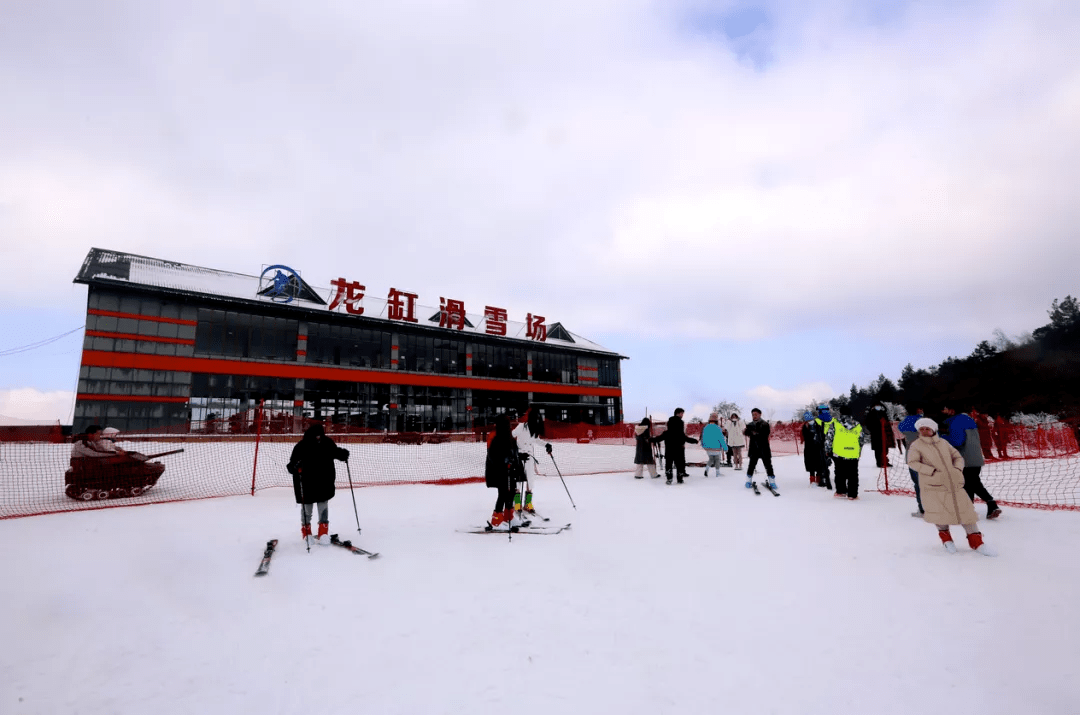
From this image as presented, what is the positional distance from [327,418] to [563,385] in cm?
2259

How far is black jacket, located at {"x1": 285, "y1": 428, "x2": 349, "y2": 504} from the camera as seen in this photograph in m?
6.82

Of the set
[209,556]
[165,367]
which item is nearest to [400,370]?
[165,367]

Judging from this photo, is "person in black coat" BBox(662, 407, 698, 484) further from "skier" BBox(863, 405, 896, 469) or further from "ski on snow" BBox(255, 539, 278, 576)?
"ski on snow" BBox(255, 539, 278, 576)

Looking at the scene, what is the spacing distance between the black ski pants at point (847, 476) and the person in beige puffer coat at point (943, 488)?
3.53m

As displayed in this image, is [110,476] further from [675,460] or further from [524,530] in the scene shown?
[675,460]

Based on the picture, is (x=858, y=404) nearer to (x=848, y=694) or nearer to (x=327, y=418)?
(x=327, y=418)

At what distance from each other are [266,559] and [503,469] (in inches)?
127

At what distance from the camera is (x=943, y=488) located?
20.0 feet

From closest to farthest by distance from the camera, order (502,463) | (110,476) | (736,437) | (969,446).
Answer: (969,446)
(502,463)
(110,476)
(736,437)

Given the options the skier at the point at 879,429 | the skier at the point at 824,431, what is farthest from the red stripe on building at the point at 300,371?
the skier at the point at 879,429

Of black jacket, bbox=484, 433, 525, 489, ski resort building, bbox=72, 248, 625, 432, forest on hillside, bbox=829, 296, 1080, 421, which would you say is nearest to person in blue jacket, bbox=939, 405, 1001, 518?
black jacket, bbox=484, 433, 525, 489

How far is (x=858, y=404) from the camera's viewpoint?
276 ft

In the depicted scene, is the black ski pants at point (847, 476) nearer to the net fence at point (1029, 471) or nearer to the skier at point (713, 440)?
the net fence at point (1029, 471)

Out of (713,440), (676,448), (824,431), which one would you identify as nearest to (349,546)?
(676,448)
